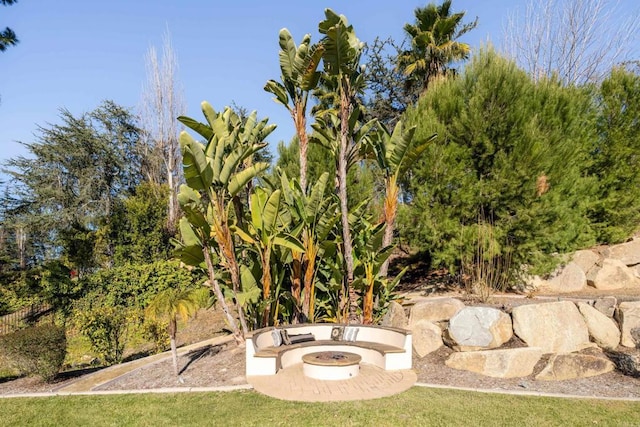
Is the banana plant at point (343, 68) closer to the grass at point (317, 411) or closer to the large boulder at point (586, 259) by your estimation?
the grass at point (317, 411)

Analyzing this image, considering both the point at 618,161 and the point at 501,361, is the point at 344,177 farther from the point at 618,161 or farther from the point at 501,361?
the point at 618,161

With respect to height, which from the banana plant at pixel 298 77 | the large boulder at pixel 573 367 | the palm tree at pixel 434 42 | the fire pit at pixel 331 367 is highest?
the palm tree at pixel 434 42

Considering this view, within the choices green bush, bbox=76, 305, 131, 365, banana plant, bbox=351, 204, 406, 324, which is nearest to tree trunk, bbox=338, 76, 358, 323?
banana plant, bbox=351, 204, 406, 324

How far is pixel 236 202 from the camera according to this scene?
8250 mm

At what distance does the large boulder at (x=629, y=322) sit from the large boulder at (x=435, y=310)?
3.23m

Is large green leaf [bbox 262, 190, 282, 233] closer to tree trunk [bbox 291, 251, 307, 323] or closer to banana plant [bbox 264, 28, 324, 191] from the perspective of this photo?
tree trunk [bbox 291, 251, 307, 323]

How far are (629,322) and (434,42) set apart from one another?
14.2 meters

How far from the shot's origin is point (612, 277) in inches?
488

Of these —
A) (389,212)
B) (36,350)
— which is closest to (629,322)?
(389,212)

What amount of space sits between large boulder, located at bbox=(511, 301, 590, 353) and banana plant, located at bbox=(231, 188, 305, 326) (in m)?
4.88

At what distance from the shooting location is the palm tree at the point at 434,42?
17016mm

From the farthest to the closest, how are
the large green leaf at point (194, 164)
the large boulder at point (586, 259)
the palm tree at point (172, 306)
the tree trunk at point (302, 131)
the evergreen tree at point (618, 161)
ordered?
the large boulder at point (586, 259)
the evergreen tree at point (618, 161)
the tree trunk at point (302, 131)
the palm tree at point (172, 306)
the large green leaf at point (194, 164)

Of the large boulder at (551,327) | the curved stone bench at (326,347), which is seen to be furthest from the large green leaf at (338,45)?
the large boulder at (551,327)

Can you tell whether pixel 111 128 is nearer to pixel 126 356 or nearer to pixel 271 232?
pixel 126 356
